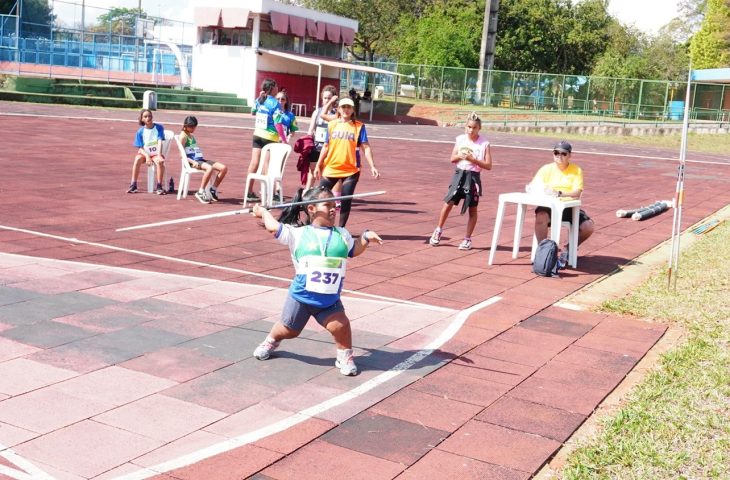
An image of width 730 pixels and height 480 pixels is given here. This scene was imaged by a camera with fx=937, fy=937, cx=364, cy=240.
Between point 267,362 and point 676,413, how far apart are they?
2.79 metres

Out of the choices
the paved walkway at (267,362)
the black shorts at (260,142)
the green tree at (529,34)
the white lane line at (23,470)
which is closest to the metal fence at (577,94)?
the green tree at (529,34)

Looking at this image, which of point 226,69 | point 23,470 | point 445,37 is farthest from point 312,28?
point 23,470

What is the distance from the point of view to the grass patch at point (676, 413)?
16.7ft

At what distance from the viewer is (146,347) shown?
6797 millimetres

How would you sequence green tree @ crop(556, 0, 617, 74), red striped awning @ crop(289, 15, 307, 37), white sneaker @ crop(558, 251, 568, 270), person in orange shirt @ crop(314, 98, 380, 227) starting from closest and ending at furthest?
white sneaker @ crop(558, 251, 568, 270) → person in orange shirt @ crop(314, 98, 380, 227) → red striped awning @ crop(289, 15, 307, 37) → green tree @ crop(556, 0, 617, 74)

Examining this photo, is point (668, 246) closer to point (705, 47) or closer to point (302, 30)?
point (302, 30)

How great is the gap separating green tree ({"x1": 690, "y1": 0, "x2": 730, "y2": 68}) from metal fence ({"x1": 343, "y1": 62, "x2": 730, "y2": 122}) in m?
24.6

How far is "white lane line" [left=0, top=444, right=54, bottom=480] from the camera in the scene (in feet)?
15.0

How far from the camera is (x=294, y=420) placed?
559 centimetres

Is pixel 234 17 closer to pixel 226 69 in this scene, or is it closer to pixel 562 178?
pixel 226 69

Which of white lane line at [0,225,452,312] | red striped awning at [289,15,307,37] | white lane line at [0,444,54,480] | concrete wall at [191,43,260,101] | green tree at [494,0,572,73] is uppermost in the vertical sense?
green tree at [494,0,572,73]

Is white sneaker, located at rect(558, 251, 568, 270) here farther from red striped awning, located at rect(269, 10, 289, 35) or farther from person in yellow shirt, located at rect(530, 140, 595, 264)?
red striped awning, located at rect(269, 10, 289, 35)

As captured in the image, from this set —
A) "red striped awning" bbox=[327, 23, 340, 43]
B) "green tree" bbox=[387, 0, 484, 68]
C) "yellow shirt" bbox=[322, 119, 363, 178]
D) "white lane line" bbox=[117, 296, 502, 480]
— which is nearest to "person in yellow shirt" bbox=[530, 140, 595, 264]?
"yellow shirt" bbox=[322, 119, 363, 178]

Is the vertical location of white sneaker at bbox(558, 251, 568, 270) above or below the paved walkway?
above
